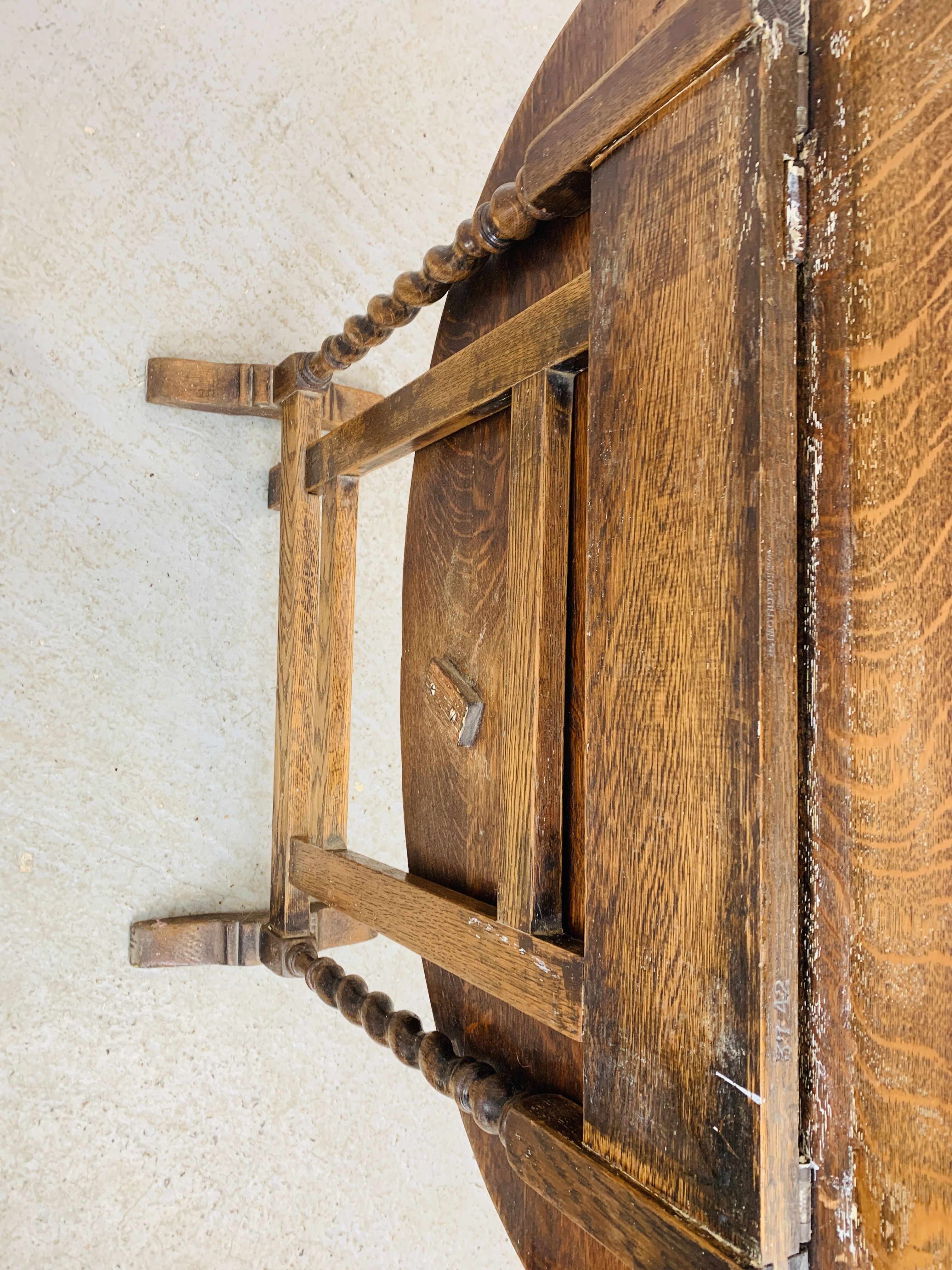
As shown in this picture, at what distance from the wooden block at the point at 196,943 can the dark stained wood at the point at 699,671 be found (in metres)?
0.84

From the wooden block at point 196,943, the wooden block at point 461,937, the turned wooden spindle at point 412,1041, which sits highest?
the wooden block at point 461,937

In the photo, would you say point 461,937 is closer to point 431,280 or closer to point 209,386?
point 431,280

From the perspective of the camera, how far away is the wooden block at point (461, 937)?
25.2 inches

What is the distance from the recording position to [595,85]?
2.02ft

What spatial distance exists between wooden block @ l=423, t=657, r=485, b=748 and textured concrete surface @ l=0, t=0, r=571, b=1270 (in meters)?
0.63

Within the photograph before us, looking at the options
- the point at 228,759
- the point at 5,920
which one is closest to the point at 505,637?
the point at 228,759

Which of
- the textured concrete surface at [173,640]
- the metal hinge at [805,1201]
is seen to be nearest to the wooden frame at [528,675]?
the metal hinge at [805,1201]

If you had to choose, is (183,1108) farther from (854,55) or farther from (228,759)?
(854,55)

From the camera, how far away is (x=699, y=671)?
51 cm

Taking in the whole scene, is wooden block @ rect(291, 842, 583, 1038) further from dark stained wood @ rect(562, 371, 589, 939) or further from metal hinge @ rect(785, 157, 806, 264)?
metal hinge @ rect(785, 157, 806, 264)

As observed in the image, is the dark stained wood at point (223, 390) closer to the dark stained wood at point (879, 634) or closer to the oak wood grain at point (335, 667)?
the oak wood grain at point (335, 667)

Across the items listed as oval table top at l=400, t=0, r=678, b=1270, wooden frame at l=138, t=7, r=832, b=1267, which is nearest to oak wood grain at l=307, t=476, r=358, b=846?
wooden frame at l=138, t=7, r=832, b=1267

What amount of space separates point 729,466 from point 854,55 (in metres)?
0.23

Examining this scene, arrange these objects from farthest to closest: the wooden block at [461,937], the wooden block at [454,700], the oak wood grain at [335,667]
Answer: the oak wood grain at [335,667] < the wooden block at [454,700] < the wooden block at [461,937]
